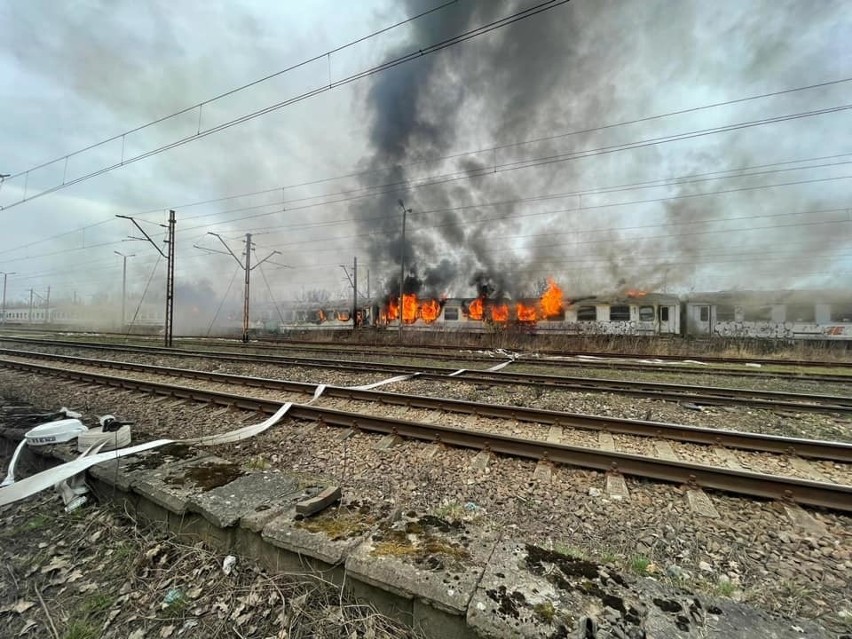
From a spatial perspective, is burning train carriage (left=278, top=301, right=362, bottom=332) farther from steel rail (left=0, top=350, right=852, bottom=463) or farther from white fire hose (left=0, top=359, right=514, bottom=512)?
white fire hose (left=0, top=359, right=514, bottom=512)

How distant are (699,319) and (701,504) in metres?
28.9

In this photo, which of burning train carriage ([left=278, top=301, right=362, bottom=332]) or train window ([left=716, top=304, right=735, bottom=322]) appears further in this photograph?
burning train carriage ([left=278, top=301, right=362, bottom=332])

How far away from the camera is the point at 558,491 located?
13.1 feet

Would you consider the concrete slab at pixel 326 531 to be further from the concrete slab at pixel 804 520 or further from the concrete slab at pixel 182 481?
the concrete slab at pixel 804 520

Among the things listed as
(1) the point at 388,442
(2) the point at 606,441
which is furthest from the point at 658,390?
(1) the point at 388,442

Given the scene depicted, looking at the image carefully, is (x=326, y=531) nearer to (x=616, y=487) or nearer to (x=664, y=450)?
(x=616, y=487)

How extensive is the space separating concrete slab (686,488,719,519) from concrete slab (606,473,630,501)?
0.57m

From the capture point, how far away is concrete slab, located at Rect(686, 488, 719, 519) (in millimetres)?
3590

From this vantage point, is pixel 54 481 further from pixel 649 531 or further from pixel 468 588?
pixel 649 531

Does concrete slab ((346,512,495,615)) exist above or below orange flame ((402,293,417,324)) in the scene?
below

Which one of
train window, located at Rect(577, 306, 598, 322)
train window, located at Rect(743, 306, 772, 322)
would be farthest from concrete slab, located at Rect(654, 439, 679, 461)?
train window, located at Rect(743, 306, 772, 322)

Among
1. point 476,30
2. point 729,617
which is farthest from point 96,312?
point 729,617

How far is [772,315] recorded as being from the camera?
25406 mm

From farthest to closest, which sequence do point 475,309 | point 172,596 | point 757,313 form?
point 475,309, point 757,313, point 172,596
